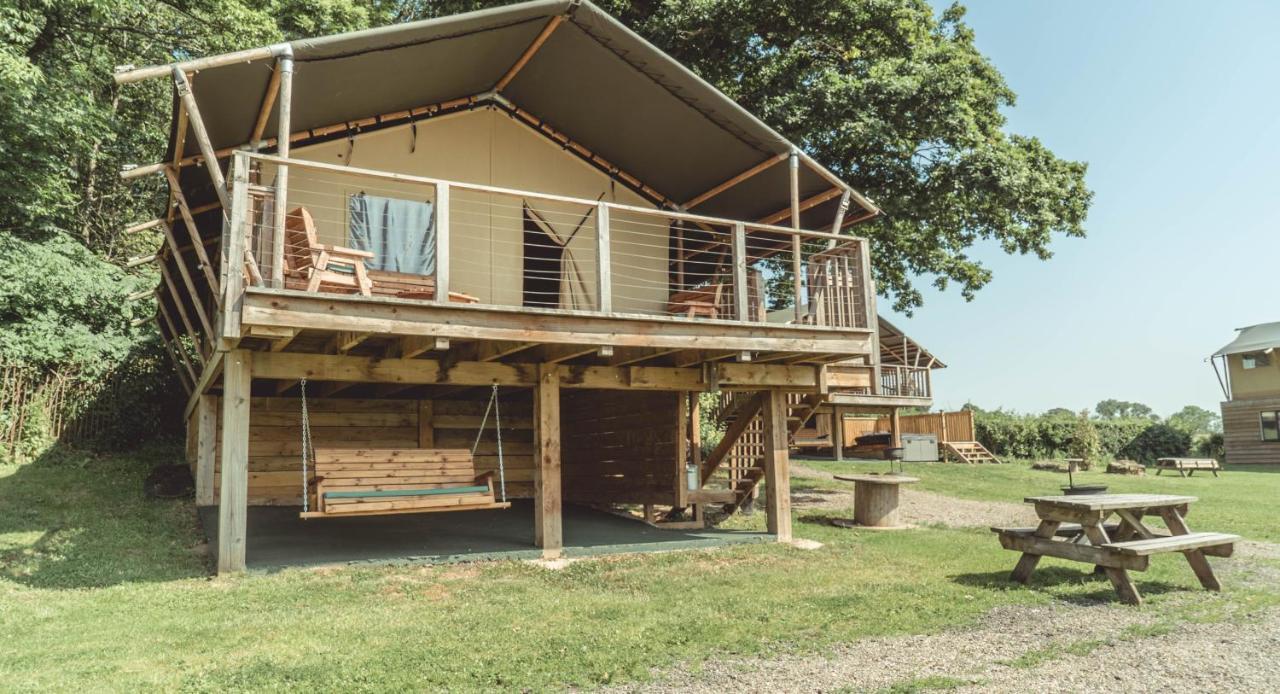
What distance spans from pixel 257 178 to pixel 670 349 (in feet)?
17.6

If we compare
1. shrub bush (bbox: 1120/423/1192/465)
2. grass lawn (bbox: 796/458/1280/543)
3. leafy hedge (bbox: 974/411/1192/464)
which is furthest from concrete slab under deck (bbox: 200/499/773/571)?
shrub bush (bbox: 1120/423/1192/465)

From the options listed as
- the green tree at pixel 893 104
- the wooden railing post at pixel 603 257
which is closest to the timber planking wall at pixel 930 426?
the green tree at pixel 893 104

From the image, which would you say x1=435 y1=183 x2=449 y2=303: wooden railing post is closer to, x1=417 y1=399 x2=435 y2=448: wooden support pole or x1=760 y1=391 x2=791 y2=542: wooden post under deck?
x1=760 y1=391 x2=791 y2=542: wooden post under deck

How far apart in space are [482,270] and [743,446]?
6041 millimetres

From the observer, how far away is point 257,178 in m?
9.95

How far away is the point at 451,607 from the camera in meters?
6.90

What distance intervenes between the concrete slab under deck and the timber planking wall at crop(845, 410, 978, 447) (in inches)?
804

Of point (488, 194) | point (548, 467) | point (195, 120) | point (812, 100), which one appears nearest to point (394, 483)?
point (548, 467)

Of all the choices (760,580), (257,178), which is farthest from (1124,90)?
(257,178)

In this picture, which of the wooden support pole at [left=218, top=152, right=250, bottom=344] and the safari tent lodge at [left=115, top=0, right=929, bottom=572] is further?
the safari tent lodge at [left=115, top=0, right=929, bottom=572]

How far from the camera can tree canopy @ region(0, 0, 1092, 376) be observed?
1417 centimetres

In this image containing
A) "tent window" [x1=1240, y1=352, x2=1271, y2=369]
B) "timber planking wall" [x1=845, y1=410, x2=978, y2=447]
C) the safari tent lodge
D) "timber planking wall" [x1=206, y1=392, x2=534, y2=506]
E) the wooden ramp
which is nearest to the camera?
the safari tent lodge

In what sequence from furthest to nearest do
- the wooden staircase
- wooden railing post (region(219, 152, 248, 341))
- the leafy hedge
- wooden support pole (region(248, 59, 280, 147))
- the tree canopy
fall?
the leafy hedge, the tree canopy, the wooden staircase, wooden support pole (region(248, 59, 280, 147)), wooden railing post (region(219, 152, 248, 341))

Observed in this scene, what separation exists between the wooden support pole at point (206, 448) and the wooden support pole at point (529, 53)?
6.31m
